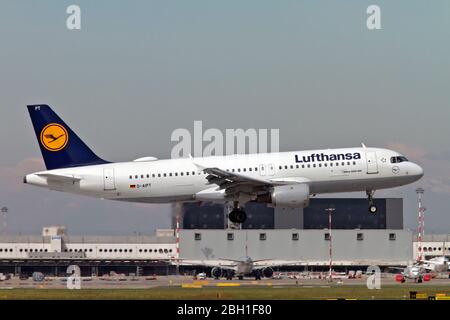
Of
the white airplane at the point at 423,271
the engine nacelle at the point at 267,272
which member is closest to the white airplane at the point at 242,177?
the white airplane at the point at 423,271

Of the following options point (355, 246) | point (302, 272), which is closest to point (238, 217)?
point (302, 272)

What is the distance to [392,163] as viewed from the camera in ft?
292

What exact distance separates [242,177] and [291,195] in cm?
445

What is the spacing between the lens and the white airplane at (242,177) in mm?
86812

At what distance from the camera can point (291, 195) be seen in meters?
86.6

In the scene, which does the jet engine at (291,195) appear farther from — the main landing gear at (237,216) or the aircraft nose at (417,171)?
the aircraft nose at (417,171)

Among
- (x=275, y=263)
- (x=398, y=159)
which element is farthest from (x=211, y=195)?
(x=275, y=263)

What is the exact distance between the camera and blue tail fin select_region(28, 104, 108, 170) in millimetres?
91188

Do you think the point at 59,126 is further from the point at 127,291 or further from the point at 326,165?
the point at 326,165

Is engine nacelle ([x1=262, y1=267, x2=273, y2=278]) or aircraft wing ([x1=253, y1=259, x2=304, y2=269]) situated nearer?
engine nacelle ([x1=262, y1=267, x2=273, y2=278])

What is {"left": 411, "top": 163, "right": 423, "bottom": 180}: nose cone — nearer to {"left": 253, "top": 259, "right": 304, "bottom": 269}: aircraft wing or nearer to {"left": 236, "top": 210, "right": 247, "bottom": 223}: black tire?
{"left": 236, "top": 210, "right": 247, "bottom": 223}: black tire

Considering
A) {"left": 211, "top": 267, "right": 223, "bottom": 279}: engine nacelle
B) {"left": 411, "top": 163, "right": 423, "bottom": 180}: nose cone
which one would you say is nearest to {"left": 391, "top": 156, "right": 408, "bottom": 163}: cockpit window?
{"left": 411, "top": 163, "right": 423, "bottom": 180}: nose cone

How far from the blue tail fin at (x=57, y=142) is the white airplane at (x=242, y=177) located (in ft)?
3.26

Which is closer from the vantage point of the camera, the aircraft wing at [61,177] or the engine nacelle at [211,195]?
the aircraft wing at [61,177]
